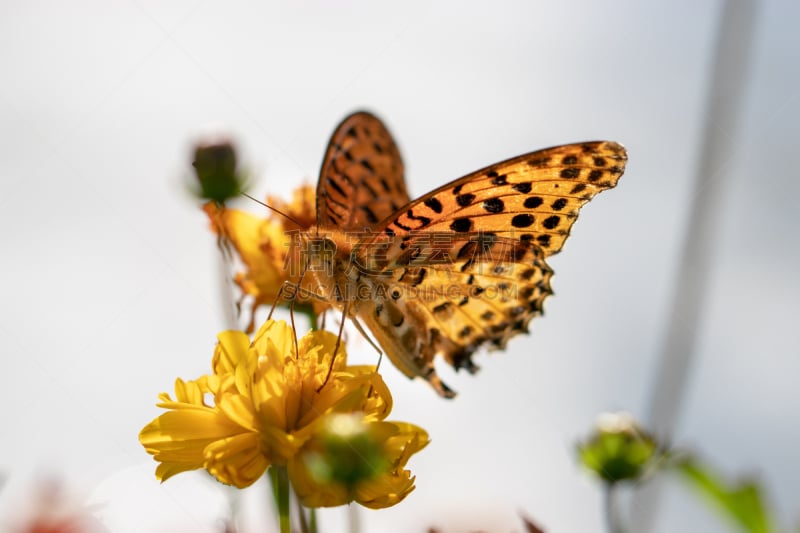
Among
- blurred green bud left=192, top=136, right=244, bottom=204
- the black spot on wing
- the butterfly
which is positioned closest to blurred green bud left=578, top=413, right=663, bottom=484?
the butterfly

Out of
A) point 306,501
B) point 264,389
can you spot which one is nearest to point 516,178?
point 264,389

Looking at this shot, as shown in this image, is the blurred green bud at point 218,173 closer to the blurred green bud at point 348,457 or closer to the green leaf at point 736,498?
the blurred green bud at point 348,457

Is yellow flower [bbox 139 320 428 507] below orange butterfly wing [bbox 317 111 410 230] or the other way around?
below

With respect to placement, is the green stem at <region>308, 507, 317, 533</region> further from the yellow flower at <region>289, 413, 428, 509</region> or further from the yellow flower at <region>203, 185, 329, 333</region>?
the yellow flower at <region>203, 185, 329, 333</region>

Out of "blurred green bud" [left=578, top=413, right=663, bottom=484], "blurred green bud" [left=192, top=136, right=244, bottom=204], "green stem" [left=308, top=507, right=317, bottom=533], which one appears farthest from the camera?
"blurred green bud" [left=192, top=136, right=244, bottom=204]

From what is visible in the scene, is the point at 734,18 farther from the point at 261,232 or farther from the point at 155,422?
the point at 155,422

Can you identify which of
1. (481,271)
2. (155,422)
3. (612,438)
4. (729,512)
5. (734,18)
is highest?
(155,422)
